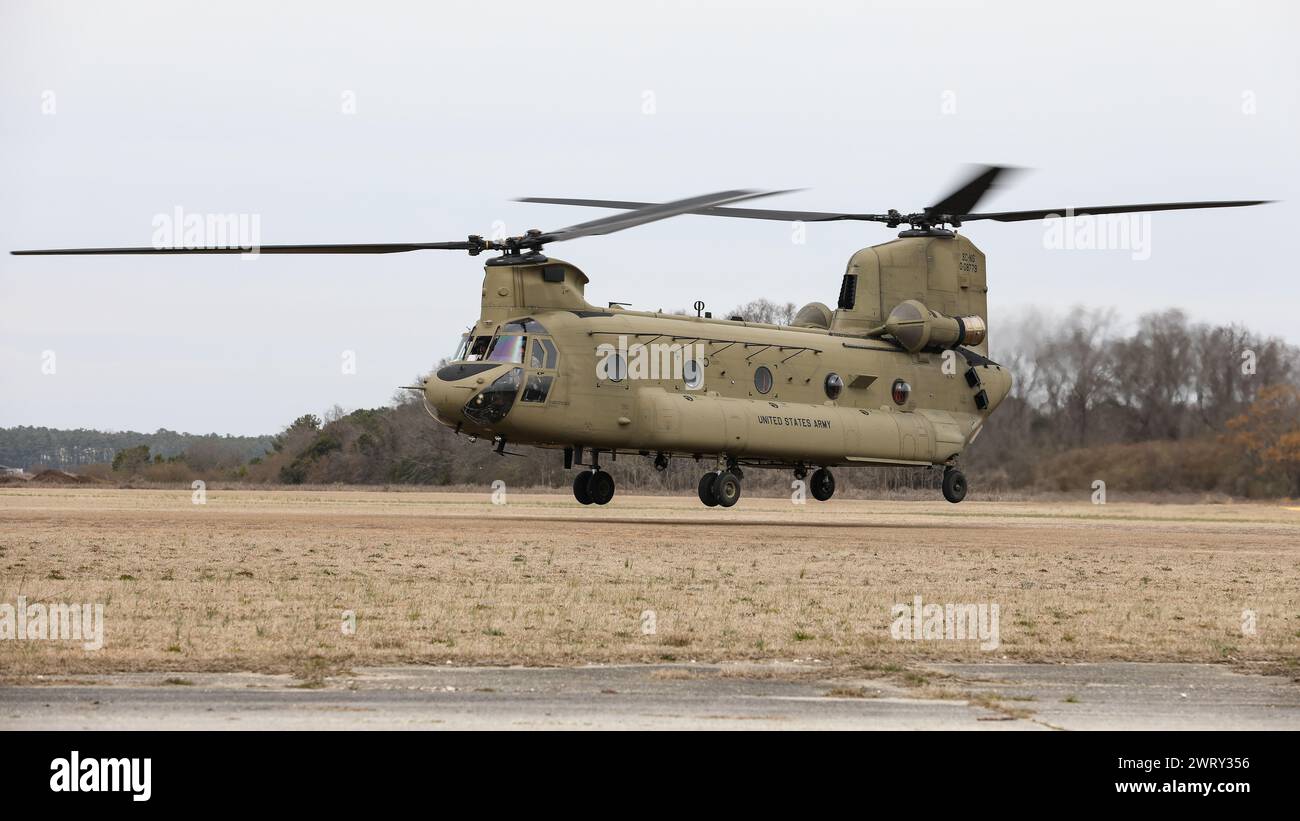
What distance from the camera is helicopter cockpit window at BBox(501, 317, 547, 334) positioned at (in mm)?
32469

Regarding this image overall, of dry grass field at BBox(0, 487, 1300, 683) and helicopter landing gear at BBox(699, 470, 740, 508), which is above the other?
helicopter landing gear at BBox(699, 470, 740, 508)

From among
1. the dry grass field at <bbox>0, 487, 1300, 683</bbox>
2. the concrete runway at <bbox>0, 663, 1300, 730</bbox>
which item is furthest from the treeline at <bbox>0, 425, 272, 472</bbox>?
the concrete runway at <bbox>0, 663, 1300, 730</bbox>

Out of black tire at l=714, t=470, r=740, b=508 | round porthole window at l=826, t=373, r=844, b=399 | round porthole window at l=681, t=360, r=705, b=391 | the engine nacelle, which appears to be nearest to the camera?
round porthole window at l=681, t=360, r=705, b=391

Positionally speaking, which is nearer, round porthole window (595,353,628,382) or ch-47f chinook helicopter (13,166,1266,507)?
ch-47f chinook helicopter (13,166,1266,507)

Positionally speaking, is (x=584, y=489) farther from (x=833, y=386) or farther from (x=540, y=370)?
(x=833, y=386)

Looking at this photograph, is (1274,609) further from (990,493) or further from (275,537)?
(990,493)

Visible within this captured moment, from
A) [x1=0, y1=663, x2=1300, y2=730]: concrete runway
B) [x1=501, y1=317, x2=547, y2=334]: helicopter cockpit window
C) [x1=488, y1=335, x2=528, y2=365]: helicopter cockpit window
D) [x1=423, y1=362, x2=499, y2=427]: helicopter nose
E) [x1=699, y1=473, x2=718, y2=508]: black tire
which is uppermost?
[x1=501, y1=317, x2=547, y2=334]: helicopter cockpit window

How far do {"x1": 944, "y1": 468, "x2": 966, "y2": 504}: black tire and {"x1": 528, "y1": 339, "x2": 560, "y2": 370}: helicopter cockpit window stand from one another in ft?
44.2

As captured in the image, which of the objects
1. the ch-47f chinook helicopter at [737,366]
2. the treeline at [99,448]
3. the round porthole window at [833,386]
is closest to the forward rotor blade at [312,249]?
the ch-47f chinook helicopter at [737,366]

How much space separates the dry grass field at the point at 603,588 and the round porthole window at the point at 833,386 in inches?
134

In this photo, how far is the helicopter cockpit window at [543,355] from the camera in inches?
1277

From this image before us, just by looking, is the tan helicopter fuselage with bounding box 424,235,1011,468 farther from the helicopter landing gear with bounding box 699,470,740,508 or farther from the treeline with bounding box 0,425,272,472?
the treeline with bounding box 0,425,272,472

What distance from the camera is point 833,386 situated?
37.7m
